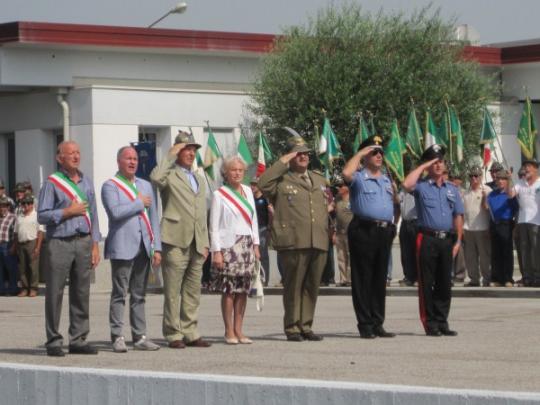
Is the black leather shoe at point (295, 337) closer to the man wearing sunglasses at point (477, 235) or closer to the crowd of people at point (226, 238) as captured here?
the crowd of people at point (226, 238)

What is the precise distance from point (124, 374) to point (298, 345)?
511cm

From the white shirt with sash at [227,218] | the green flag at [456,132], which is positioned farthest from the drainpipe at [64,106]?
the white shirt with sash at [227,218]

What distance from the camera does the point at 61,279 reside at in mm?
13562

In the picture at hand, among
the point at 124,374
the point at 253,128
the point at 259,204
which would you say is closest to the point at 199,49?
the point at 253,128

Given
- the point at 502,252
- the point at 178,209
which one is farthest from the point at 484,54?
the point at 178,209

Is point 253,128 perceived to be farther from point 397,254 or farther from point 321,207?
point 321,207

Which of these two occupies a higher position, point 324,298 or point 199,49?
point 199,49

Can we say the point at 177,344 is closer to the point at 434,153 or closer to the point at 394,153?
the point at 434,153

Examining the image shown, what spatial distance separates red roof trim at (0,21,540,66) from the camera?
35.1m

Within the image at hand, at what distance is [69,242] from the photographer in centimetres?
1357

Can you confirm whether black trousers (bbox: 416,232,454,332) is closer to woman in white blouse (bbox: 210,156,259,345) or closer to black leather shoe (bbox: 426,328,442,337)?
black leather shoe (bbox: 426,328,442,337)

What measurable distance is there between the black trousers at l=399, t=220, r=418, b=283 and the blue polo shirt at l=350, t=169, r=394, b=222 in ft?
34.3

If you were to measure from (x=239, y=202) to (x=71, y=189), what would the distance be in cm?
175

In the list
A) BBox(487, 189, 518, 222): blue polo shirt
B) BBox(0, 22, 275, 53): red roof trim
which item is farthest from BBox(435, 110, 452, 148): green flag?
BBox(487, 189, 518, 222): blue polo shirt
